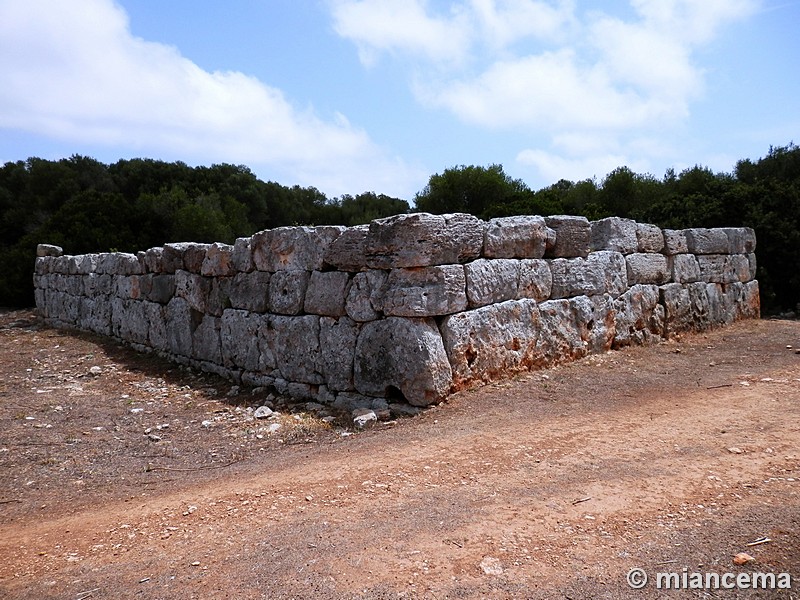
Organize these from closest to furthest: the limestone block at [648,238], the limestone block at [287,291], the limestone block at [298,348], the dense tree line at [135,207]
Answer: the limestone block at [298,348] < the limestone block at [287,291] < the limestone block at [648,238] < the dense tree line at [135,207]

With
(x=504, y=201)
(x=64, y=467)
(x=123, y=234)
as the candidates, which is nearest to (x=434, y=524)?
(x=64, y=467)

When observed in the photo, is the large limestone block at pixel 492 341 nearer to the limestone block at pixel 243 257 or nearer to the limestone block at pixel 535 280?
the limestone block at pixel 535 280

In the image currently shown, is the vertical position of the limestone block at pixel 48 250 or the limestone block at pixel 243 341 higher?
the limestone block at pixel 48 250

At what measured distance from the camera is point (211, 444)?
577cm

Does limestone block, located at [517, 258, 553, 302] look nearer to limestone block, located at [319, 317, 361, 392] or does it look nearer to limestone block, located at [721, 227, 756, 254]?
limestone block, located at [319, 317, 361, 392]

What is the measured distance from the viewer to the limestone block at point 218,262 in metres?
8.52

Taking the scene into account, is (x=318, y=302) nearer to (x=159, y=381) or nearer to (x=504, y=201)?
(x=159, y=381)

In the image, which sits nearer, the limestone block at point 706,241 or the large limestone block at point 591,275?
the large limestone block at point 591,275

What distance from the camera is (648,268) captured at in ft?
30.6

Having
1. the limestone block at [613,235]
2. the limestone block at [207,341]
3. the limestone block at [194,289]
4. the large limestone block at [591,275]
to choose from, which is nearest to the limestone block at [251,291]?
the limestone block at [207,341]

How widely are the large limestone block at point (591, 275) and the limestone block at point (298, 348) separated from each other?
295 centimetres

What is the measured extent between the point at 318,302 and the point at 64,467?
294 centimetres

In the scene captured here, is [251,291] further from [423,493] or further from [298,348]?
[423,493]

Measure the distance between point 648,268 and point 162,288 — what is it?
7.57 meters
